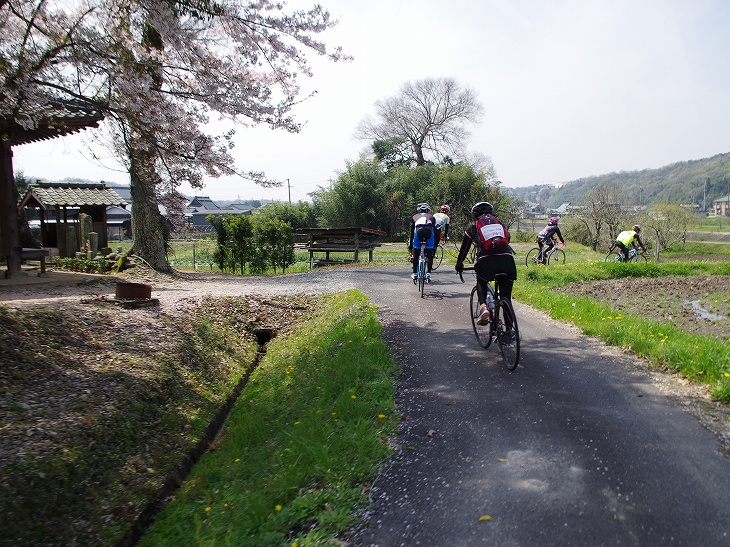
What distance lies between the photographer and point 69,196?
19.1 metres

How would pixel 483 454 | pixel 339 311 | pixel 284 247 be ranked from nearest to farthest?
1. pixel 483 454
2. pixel 339 311
3. pixel 284 247

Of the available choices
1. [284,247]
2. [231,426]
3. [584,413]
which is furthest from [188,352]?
[284,247]

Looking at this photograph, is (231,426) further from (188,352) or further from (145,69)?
(145,69)

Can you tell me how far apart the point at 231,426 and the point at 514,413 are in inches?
135

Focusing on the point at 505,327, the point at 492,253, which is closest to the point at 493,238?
the point at 492,253

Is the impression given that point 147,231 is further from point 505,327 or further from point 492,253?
point 505,327

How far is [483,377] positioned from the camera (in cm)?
555

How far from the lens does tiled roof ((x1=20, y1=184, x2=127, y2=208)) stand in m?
18.1

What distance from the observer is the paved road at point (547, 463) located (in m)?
2.93

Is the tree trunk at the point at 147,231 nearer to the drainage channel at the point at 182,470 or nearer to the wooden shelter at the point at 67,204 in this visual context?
the wooden shelter at the point at 67,204

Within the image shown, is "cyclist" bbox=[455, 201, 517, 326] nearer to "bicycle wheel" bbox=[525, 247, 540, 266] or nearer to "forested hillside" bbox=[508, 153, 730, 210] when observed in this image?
"bicycle wheel" bbox=[525, 247, 540, 266]

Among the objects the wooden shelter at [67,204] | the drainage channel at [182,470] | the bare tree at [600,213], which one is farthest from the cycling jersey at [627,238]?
the bare tree at [600,213]

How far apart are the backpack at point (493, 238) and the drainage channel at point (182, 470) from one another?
12.5 feet

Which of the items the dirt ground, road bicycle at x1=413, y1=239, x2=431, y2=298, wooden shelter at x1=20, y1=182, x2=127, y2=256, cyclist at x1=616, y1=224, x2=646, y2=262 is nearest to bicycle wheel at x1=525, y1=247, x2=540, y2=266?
cyclist at x1=616, y1=224, x2=646, y2=262
